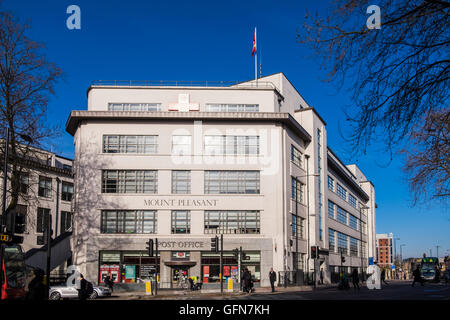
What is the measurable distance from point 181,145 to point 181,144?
98mm

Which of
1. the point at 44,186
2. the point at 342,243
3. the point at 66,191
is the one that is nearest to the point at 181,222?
the point at 44,186

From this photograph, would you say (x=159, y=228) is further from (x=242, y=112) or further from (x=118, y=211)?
(x=242, y=112)

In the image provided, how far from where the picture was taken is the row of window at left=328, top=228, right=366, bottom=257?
66.5 m

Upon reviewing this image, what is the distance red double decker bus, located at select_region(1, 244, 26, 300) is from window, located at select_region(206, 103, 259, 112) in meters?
28.0

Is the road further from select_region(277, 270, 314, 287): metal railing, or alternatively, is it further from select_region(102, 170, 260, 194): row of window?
select_region(102, 170, 260, 194): row of window

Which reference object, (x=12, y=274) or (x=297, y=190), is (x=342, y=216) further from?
(x=12, y=274)

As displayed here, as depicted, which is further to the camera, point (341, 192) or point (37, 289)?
point (341, 192)

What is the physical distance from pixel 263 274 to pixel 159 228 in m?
10.1

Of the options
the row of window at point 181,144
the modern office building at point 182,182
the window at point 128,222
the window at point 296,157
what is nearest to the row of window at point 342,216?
the window at point 296,157

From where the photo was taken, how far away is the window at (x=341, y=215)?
2894 inches

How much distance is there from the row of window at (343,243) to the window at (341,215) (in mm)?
2106

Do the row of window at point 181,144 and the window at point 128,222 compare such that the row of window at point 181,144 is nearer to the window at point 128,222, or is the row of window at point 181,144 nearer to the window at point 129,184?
the window at point 129,184

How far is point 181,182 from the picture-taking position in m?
46.8

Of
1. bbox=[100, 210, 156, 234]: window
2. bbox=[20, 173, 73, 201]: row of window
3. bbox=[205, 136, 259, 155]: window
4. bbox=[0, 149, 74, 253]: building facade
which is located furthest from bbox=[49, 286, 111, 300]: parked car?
bbox=[20, 173, 73, 201]: row of window
